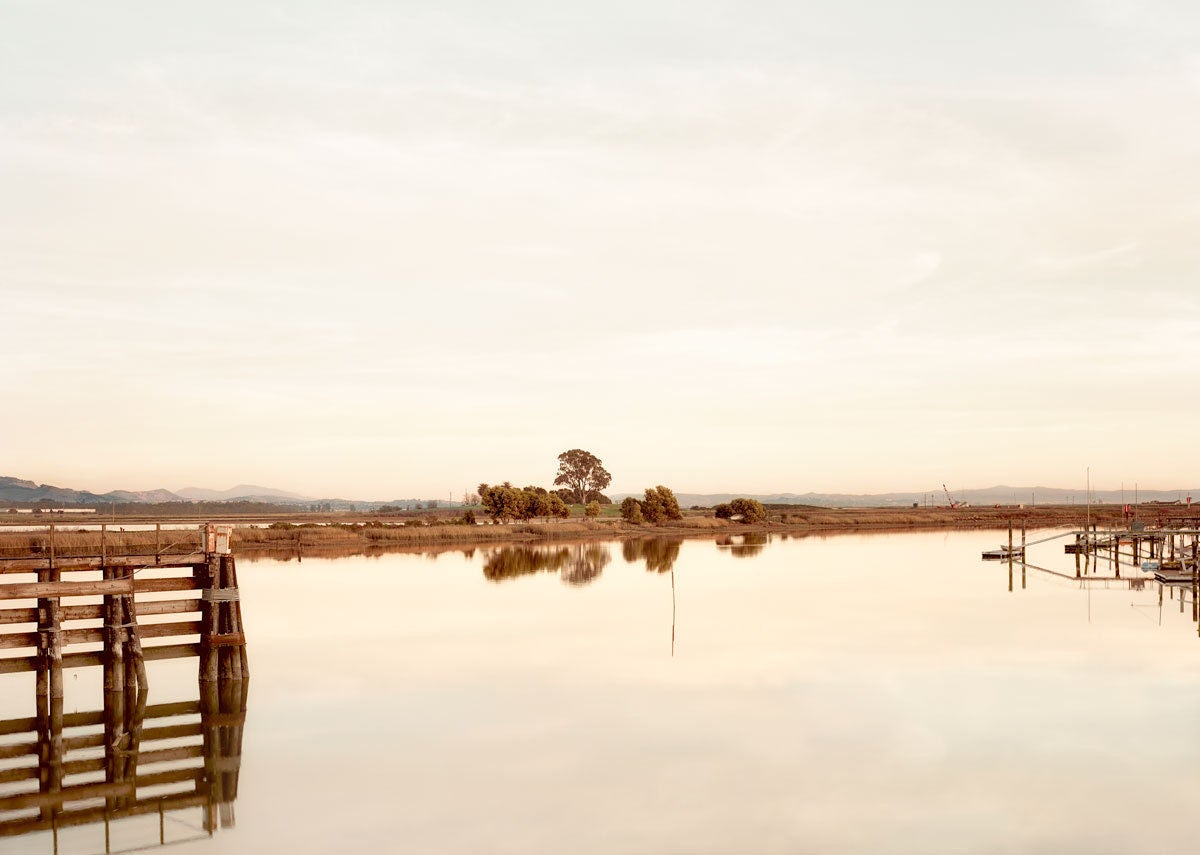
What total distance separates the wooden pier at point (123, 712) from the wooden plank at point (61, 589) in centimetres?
3

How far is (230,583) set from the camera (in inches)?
1176

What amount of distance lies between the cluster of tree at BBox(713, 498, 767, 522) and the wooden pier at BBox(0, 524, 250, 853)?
12846 centimetres

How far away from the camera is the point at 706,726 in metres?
29.9

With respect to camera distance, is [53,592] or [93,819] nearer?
[93,819]

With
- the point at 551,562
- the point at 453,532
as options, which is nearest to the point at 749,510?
the point at 453,532

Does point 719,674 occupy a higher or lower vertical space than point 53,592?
lower

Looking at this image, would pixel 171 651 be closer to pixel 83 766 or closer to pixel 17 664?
pixel 17 664

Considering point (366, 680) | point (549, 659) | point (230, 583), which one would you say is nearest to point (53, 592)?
point (230, 583)

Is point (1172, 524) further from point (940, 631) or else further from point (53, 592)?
point (53, 592)

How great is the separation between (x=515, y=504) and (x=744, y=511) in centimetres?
3848

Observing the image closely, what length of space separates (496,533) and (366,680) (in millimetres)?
79038

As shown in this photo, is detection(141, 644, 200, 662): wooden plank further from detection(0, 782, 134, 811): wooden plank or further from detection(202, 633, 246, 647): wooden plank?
detection(0, 782, 134, 811): wooden plank

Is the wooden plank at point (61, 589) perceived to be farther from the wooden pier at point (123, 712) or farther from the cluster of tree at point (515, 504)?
the cluster of tree at point (515, 504)

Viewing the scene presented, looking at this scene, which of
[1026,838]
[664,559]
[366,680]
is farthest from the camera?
Result: [664,559]
